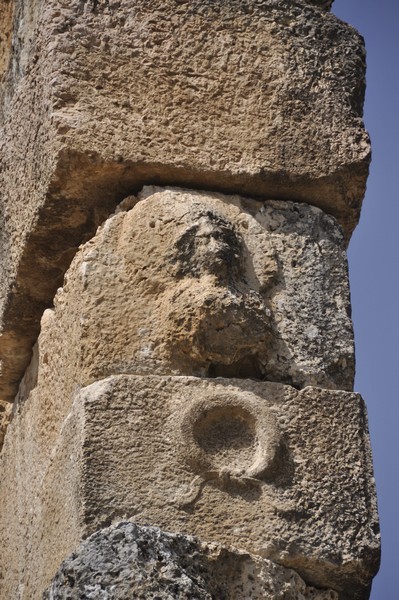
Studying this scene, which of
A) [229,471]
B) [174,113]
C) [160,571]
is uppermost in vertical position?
[174,113]

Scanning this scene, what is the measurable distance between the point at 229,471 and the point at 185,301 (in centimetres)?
45

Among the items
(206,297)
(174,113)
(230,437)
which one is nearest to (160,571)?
(230,437)

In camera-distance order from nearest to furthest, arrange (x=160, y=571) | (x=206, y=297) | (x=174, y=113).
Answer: (x=160, y=571) → (x=206, y=297) → (x=174, y=113)

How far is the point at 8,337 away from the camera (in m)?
4.63

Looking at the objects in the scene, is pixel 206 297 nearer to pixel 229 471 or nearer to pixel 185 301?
pixel 185 301

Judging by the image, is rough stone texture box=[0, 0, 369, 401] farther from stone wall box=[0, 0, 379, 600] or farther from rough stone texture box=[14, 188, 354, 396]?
rough stone texture box=[14, 188, 354, 396]

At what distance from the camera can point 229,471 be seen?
12.0 feet

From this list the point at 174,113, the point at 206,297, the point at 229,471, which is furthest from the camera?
the point at 174,113

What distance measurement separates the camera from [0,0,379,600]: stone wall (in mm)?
3600

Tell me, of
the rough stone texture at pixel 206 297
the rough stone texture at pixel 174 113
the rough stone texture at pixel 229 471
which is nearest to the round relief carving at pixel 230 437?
the rough stone texture at pixel 229 471

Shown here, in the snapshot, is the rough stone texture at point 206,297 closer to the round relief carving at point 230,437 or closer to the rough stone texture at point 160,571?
the round relief carving at point 230,437

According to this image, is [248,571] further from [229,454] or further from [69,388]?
[69,388]

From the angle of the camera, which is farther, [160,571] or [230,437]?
[230,437]

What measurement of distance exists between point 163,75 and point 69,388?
3.06ft
